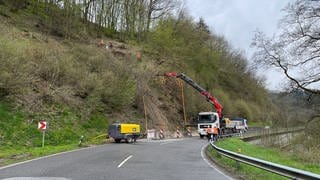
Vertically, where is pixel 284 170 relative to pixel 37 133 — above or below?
below

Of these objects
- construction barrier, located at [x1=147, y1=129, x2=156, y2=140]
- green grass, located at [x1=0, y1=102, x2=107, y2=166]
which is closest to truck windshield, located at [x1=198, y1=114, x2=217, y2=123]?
construction barrier, located at [x1=147, y1=129, x2=156, y2=140]

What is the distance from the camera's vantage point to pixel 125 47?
6356 centimetres

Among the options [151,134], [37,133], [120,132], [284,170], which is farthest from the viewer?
[151,134]

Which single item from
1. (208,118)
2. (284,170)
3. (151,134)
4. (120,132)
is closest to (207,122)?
(208,118)

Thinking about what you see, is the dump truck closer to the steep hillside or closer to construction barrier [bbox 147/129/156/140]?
the steep hillside

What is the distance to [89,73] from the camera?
1747 inches

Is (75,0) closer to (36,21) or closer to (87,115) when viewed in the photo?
(36,21)

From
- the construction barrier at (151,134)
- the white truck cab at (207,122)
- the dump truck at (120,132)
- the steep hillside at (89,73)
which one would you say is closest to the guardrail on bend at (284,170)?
the steep hillside at (89,73)

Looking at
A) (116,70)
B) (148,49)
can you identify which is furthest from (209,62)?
(116,70)

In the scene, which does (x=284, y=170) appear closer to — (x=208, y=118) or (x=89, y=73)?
(x=89, y=73)

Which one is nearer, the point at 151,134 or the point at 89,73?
the point at 89,73

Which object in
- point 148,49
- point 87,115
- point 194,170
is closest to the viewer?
point 194,170

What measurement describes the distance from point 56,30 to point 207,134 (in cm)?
2294

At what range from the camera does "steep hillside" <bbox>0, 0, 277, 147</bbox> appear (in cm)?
3397
